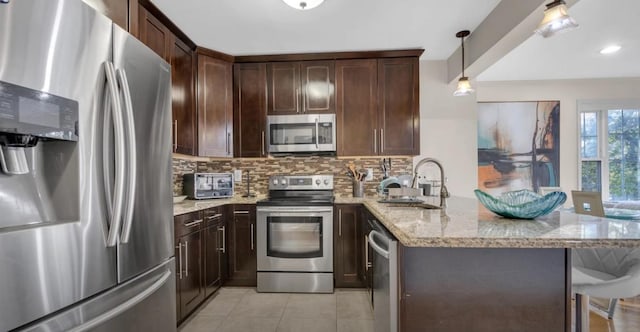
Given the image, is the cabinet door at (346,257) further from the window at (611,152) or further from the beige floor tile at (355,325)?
the window at (611,152)

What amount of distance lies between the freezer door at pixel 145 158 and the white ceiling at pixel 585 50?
116 inches

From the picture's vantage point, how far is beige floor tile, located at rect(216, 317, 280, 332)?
6.74ft

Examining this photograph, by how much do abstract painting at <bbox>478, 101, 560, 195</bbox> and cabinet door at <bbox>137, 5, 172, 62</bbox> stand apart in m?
3.79

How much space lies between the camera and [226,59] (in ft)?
9.82

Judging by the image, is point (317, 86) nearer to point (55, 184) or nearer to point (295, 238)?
point (295, 238)

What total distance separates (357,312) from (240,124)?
2173 millimetres

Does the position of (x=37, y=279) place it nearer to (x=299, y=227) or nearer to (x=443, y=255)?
(x=443, y=255)

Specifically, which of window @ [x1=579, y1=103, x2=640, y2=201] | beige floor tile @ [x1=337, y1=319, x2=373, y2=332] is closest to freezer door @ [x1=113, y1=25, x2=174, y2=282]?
beige floor tile @ [x1=337, y1=319, x2=373, y2=332]

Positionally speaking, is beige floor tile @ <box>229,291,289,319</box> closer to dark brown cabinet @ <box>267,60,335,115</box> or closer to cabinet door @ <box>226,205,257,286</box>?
cabinet door @ <box>226,205,257,286</box>

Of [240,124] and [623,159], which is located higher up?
[240,124]

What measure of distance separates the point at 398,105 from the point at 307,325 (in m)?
2.24

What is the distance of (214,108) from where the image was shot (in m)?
2.88

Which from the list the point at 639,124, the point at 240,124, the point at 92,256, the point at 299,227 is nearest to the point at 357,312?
the point at 299,227

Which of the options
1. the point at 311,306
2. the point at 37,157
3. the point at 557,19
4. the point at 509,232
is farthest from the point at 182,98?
the point at 557,19
